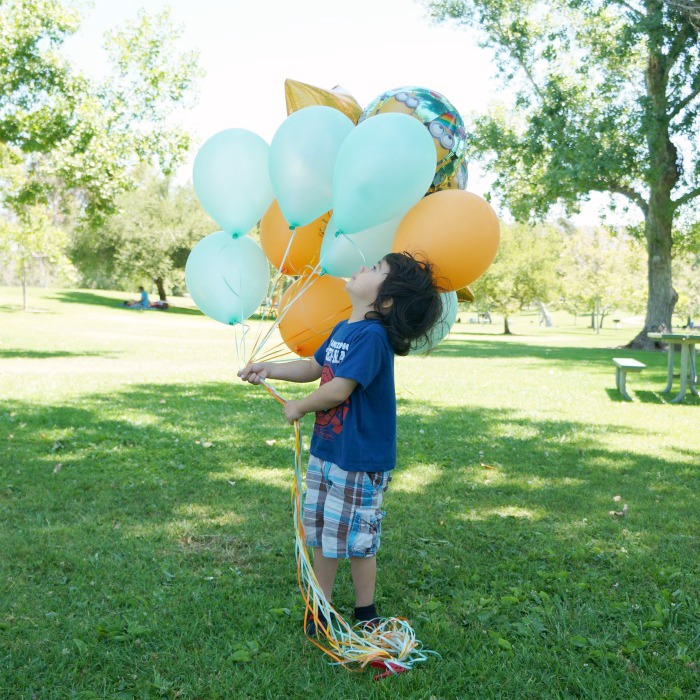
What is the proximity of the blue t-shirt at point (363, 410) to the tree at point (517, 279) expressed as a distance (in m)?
31.9

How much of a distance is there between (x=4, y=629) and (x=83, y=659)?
0.46 meters

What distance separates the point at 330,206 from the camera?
3088 millimetres

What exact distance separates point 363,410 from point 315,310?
0.63 m

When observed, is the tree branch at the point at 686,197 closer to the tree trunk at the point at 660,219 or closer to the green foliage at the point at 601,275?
the tree trunk at the point at 660,219

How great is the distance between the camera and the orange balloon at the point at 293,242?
3250 mm

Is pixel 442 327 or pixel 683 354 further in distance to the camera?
pixel 683 354

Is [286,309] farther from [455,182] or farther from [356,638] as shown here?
[356,638]

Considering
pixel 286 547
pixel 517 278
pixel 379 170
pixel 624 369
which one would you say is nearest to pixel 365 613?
pixel 286 547

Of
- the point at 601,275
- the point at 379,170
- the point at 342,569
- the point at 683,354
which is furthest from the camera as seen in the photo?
the point at 601,275

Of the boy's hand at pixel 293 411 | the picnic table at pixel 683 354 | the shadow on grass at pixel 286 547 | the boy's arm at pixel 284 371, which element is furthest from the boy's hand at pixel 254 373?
the picnic table at pixel 683 354

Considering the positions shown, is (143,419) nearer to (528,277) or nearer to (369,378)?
(369,378)

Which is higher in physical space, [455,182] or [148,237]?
[148,237]

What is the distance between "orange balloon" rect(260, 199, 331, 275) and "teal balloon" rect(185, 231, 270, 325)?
0.31 ft

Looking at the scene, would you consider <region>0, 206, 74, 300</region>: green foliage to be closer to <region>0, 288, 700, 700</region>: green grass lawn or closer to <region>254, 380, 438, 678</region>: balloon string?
<region>0, 288, 700, 700</region>: green grass lawn
